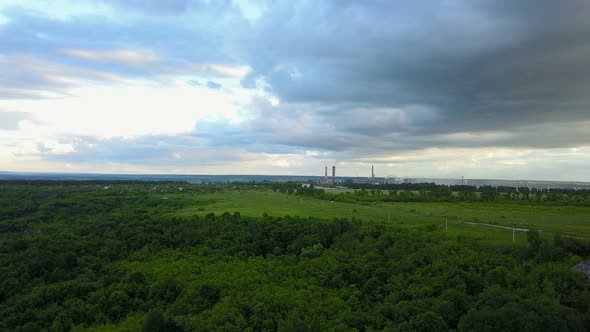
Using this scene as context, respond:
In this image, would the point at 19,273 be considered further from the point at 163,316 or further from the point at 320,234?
the point at 320,234

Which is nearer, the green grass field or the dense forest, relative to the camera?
the dense forest

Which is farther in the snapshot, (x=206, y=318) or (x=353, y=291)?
(x=353, y=291)

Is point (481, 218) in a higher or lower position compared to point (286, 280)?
higher

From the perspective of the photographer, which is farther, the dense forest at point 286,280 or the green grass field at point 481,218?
the green grass field at point 481,218

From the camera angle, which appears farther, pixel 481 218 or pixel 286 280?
pixel 481 218

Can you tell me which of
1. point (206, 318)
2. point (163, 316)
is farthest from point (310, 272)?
point (163, 316)

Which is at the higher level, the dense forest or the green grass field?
the green grass field

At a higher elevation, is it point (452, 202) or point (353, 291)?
point (452, 202)

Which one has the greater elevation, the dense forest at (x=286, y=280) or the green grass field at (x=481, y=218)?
the green grass field at (x=481, y=218)
